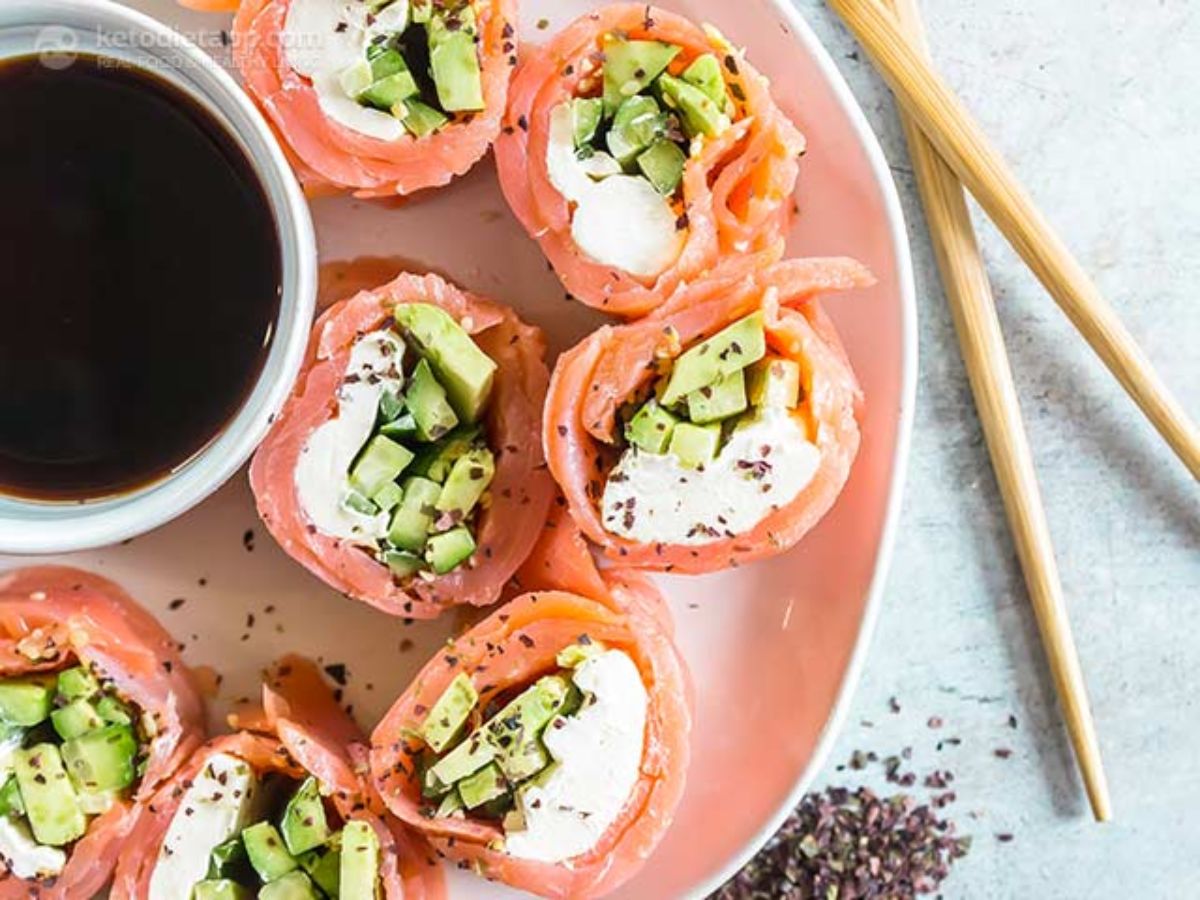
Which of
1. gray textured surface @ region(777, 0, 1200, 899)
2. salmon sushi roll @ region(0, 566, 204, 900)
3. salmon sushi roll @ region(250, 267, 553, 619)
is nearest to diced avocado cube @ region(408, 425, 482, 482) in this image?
salmon sushi roll @ region(250, 267, 553, 619)

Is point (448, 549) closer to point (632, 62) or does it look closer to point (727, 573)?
point (727, 573)

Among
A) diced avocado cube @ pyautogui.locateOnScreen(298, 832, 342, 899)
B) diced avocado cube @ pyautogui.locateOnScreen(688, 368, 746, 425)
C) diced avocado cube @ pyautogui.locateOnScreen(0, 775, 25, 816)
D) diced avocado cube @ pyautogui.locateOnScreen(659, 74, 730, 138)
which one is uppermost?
diced avocado cube @ pyautogui.locateOnScreen(659, 74, 730, 138)

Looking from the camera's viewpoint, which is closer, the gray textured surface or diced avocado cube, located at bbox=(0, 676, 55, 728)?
diced avocado cube, located at bbox=(0, 676, 55, 728)

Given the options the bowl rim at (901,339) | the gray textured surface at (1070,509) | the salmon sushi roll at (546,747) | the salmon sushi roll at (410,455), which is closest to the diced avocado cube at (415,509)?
the salmon sushi roll at (410,455)

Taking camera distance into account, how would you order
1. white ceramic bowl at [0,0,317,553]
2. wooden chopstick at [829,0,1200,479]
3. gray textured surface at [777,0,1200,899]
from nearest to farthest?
Result: white ceramic bowl at [0,0,317,553] → wooden chopstick at [829,0,1200,479] → gray textured surface at [777,0,1200,899]

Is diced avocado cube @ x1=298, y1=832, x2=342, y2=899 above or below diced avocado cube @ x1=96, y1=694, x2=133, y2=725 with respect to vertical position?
below

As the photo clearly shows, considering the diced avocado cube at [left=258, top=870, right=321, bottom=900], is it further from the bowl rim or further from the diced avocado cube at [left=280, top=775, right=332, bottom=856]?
the bowl rim

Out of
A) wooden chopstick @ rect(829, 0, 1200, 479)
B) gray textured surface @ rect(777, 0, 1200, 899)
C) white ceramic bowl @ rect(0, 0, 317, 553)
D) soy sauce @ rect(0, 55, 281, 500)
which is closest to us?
white ceramic bowl @ rect(0, 0, 317, 553)
